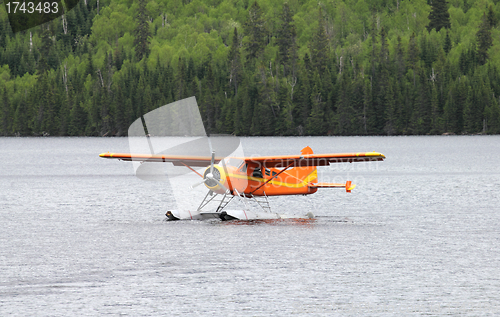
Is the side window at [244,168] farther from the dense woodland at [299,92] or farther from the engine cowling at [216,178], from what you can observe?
the dense woodland at [299,92]

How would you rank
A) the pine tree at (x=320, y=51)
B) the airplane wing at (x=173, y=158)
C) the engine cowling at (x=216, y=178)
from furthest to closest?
1. the pine tree at (x=320, y=51)
2. the airplane wing at (x=173, y=158)
3. the engine cowling at (x=216, y=178)

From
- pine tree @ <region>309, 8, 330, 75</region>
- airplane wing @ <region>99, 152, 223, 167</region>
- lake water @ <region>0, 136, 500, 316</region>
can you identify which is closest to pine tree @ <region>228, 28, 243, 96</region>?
pine tree @ <region>309, 8, 330, 75</region>

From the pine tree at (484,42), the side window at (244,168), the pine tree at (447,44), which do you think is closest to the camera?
the side window at (244,168)

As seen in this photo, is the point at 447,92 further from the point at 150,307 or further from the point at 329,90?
the point at 150,307

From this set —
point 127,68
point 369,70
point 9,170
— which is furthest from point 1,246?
point 127,68

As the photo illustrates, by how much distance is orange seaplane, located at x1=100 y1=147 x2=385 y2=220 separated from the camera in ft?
71.2

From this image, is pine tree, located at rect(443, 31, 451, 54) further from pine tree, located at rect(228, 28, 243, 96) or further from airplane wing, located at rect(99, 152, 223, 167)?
airplane wing, located at rect(99, 152, 223, 167)

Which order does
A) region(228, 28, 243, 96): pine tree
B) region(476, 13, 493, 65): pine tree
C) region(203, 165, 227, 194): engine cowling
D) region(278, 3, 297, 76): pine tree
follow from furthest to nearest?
region(278, 3, 297, 76): pine tree → region(476, 13, 493, 65): pine tree → region(228, 28, 243, 96): pine tree → region(203, 165, 227, 194): engine cowling

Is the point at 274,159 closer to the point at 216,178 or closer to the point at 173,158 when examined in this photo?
the point at 216,178

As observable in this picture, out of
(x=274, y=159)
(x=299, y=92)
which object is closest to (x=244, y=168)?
(x=274, y=159)

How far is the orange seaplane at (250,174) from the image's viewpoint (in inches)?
854

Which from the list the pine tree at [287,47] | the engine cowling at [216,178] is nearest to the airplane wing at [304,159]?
the engine cowling at [216,178]

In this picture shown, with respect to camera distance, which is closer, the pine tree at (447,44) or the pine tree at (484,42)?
the pine tree at (484,42)

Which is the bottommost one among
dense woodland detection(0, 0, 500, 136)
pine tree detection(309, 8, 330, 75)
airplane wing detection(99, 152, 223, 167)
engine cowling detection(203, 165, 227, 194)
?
dense woodland detection(0, 0, 500, 136)
